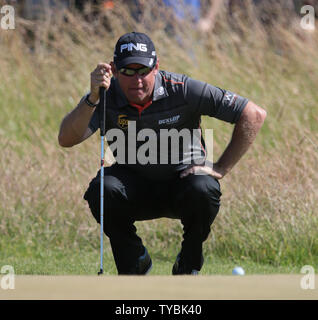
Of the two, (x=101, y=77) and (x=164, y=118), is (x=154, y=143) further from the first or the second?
(x=101, y=77)

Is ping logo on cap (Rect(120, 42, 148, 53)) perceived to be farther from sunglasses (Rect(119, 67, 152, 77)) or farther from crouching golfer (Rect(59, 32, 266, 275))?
sunglasses (Rect(119, 67, 152, 77))

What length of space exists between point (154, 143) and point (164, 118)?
0.57 ft

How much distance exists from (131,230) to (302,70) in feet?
17.0

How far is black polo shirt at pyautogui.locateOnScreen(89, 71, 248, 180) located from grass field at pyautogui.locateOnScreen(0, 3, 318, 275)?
119cm

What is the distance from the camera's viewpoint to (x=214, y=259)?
21.9 ft

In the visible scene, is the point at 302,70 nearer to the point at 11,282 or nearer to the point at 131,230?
the point at 131,230

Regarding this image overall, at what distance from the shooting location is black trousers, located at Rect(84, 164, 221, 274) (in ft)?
16.7

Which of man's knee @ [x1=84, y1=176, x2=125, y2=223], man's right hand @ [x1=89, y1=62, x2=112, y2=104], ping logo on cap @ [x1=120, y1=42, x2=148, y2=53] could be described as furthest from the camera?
man's knee @ [x1=84, y1=176, x2=125, y2=223]

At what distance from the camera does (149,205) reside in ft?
17.2

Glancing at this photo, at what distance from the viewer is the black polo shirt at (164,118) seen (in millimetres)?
5145

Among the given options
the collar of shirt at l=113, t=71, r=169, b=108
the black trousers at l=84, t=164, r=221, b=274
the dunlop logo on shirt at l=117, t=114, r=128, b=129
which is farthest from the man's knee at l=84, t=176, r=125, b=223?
the collar of shirt at l=113, t=71, r=169, b=108

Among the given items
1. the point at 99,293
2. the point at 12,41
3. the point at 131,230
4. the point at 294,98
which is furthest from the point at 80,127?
the point at 12,41

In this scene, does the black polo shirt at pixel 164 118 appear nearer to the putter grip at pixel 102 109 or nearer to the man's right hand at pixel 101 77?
the putter grip at pixel 102 109

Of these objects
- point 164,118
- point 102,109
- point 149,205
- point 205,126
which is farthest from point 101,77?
point 205,126
